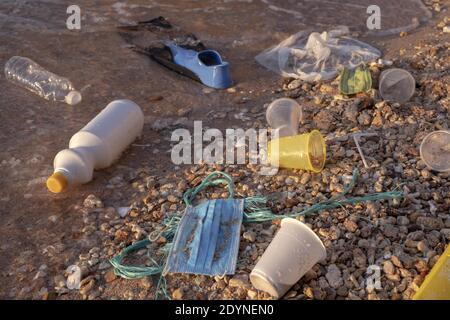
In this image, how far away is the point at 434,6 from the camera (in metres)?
5.27

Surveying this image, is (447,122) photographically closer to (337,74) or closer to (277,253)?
(337,74)

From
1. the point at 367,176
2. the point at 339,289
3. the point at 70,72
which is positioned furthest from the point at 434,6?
the point at 339,289

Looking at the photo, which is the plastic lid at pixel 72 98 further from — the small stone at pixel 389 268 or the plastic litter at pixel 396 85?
the small stone at pixel 389 268

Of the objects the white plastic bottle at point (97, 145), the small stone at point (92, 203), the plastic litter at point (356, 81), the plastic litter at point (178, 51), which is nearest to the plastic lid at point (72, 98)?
the white plastic bottle at point (97, 145)

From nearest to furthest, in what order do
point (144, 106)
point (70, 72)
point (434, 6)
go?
point (144, 106) < point (70, 72) < point (434, 6)

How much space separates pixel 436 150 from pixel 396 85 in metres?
0.82

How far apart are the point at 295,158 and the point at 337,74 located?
4.76ft

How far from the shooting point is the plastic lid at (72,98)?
11.5 feet

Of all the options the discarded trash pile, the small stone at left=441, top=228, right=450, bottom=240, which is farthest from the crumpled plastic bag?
the small stone at left=441, top=228, right=450, bottom=240

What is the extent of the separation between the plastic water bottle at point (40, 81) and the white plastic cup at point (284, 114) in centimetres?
136

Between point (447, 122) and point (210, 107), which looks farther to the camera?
point (210, 107)

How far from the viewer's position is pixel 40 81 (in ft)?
Answer: 12.1
